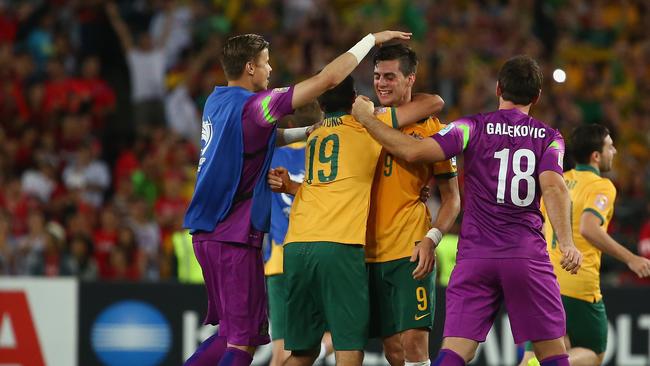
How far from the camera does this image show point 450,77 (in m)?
16.2

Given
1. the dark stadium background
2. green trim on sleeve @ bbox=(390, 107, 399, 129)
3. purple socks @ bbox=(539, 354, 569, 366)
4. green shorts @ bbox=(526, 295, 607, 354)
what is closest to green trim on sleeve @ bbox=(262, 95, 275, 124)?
green trim on sleeve @ bbox=(390, 107, 399, 129)

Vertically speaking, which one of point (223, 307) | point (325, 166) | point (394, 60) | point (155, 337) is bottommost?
point (155, 337)

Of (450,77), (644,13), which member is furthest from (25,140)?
(644,13)

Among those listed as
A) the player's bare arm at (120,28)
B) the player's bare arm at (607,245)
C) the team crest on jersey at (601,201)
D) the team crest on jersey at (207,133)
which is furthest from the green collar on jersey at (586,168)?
the player's bare arm at (120,28)

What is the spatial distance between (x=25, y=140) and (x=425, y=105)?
8.69 meters

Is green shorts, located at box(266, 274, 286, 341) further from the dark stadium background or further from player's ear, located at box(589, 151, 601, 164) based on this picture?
the dark stadium background

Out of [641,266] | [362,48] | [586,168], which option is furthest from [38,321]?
[641,266]

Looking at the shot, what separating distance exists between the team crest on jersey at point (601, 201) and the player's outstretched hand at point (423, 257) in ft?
5.97

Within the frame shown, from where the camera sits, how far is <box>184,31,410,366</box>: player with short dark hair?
6773 mm

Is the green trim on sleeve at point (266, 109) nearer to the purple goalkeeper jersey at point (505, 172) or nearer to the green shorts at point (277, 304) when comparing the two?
the purple goalkeeper jersey at point (505, 172)

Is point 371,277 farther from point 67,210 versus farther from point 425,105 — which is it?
point 67,210

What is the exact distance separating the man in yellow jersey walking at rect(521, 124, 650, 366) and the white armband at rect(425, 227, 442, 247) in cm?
165

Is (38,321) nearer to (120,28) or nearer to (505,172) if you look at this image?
(120,28)

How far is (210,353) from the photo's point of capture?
712 centimetres
